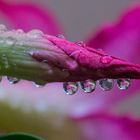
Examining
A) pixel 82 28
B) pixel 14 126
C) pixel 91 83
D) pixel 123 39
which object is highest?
pixel 82 28

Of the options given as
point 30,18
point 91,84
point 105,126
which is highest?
point 30,18

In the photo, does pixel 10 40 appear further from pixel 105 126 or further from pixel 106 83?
pixel 105 126

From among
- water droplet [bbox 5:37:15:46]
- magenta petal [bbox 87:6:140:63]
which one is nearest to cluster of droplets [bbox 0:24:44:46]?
water droplet [bbox 5:37:15:46]

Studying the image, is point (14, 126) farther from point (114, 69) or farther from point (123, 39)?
point (114, 69)

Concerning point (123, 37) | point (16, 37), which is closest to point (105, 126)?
point (123, 37)

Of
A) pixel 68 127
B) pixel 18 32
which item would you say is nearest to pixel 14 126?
pixel 68 127
